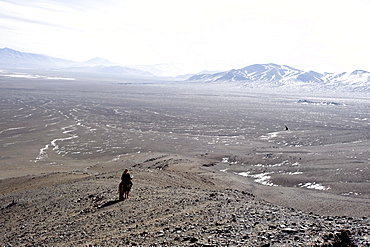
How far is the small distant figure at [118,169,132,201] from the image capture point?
1230cm

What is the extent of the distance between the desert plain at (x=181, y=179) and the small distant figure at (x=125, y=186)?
323 millimetres

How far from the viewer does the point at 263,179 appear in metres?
22.1

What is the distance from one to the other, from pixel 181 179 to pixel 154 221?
28.0ft

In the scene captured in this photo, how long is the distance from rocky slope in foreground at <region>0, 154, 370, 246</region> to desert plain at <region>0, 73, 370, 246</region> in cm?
4

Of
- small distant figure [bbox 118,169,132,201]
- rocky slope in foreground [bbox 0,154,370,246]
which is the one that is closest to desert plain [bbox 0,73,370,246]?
rocky slope in foreground [bbox 0,154,370,246]

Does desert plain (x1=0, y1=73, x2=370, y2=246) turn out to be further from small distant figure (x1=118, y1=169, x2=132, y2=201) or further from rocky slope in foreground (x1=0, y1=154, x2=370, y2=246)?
small distant figure (x1=118, y1=169, x2=132, y2=201)

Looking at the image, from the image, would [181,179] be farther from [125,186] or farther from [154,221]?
[154,221]

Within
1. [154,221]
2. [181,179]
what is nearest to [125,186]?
[154,221]

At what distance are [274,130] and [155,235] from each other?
3855 cm

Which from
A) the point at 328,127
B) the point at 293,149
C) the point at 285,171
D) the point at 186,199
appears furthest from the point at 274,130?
the point at 186,199

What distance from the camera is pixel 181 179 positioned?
1852 cm

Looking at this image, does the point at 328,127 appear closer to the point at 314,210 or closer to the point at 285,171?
the point at 285,171

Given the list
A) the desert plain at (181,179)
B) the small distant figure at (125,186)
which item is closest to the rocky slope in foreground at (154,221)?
the desert plain at (181,179)

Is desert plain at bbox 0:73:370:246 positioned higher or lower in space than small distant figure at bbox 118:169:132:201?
lower
